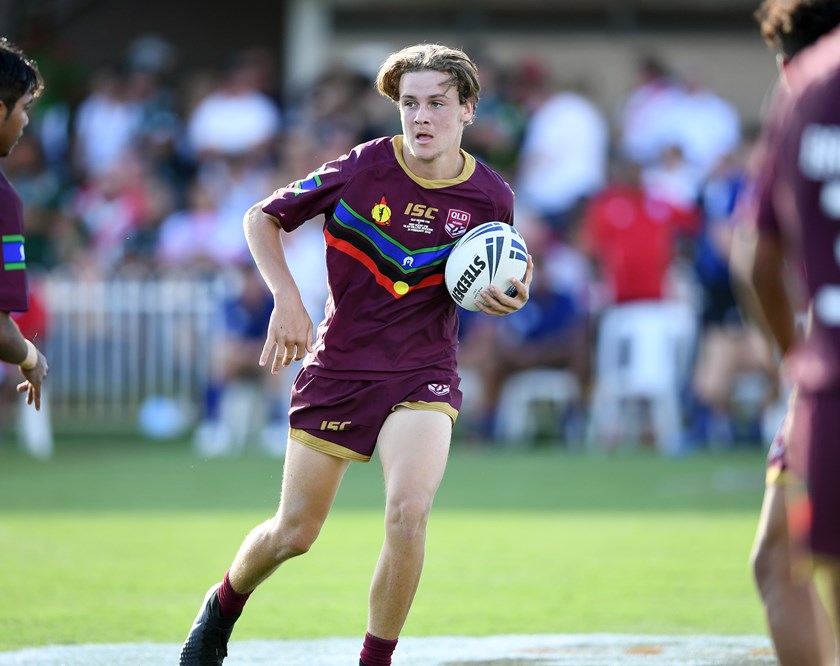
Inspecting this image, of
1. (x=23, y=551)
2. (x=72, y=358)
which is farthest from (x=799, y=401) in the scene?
(x=72, y=358)

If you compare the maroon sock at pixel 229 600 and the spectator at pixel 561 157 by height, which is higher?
the spectator at pixel 561 157

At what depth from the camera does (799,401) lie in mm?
3482

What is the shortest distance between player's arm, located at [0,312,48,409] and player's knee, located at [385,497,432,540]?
5.08 ft

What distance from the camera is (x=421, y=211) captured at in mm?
5875

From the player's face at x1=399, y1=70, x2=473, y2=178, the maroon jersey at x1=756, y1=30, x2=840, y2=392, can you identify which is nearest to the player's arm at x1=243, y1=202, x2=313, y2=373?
the player's face at x1=399, y1=70, x2=473, y2=178

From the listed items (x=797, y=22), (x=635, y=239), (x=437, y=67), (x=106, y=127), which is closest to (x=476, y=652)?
(x=437, y=67)

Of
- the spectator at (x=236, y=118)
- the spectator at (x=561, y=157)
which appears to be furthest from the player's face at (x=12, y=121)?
the spectator at (x=236, y=118)

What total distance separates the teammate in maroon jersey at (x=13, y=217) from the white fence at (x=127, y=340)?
11176 mm

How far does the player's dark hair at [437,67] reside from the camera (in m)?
5.91

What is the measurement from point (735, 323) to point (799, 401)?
12.0 metres

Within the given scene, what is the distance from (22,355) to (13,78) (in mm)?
1062

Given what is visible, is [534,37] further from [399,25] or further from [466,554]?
[466,554]

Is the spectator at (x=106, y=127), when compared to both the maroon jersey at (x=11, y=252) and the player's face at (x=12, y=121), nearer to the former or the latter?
the player's face at (x=12, y=121)

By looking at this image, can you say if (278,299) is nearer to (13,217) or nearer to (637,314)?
(13,217)
